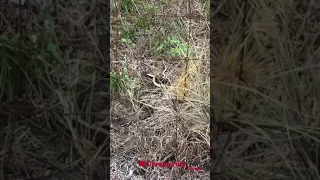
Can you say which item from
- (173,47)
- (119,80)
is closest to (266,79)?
(173,47)

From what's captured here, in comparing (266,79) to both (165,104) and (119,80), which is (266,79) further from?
(119,80)

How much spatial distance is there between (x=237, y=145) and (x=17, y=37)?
77 centimetres

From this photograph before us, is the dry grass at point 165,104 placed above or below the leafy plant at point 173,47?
below

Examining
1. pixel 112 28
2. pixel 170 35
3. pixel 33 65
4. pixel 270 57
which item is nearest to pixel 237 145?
pixel 270 57

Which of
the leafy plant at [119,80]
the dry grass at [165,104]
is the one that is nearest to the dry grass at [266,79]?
the dry grass at [165,104]

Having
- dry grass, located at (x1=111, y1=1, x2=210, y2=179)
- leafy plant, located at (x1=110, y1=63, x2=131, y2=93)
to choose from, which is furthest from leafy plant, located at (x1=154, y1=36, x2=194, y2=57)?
leafy plant, located at (x1=110, y1=63, x2=131, y2=93)

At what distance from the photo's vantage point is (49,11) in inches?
68.2

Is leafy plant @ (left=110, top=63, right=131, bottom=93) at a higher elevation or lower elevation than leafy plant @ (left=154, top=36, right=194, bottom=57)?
lower

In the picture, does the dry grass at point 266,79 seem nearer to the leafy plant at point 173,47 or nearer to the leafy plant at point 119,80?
the leafy plant at point 173,47

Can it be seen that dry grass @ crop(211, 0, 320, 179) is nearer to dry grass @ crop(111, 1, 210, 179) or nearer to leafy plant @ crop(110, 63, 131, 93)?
dry grass @ crop(111, 1, 210, 179)

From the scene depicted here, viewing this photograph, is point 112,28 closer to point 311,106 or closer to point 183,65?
point 183,65

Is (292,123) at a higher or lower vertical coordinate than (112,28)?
lower

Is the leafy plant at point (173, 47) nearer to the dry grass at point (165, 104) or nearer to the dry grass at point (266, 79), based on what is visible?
the dry grass at point (165, 104)

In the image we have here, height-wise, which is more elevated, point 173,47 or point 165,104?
point 173,47
